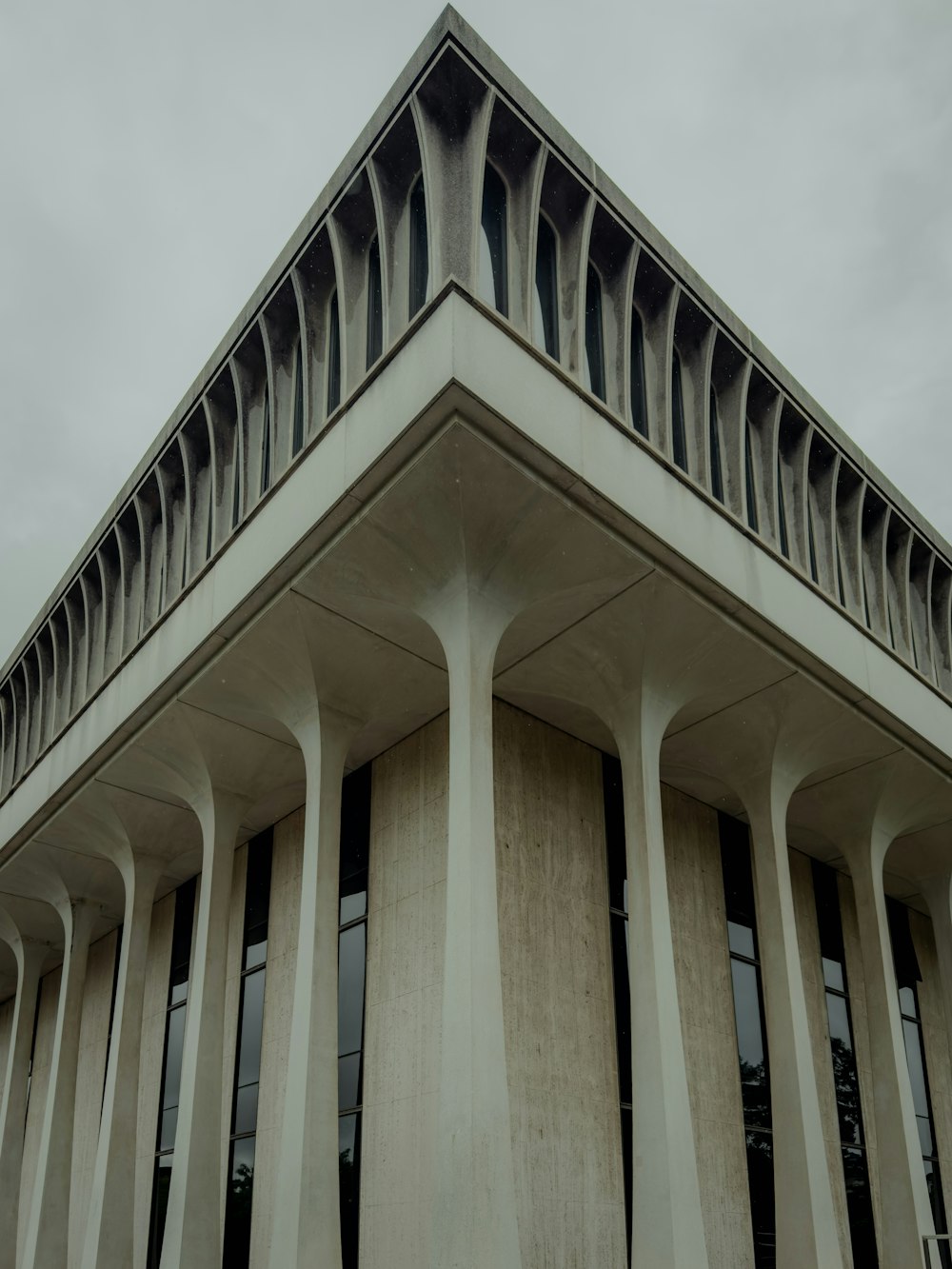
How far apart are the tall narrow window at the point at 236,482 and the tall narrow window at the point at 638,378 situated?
18.6 ft

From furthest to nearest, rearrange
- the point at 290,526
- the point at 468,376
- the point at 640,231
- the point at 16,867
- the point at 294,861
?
the point at 16,867, the point at 294,861, the point at 640,231, the point at 290,526, the point at 468,376

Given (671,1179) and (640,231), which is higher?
(640,231)

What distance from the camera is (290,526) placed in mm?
14133

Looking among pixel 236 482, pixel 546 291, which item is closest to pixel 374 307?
pixel 546 291

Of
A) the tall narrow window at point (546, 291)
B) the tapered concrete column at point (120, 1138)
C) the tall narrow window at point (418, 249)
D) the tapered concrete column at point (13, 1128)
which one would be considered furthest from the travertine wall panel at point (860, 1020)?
the tapered concrete column at point (13, 1128)

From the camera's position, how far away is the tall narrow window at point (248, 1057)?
17078 millimetres

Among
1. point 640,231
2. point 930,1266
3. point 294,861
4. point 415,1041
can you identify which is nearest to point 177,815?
point 294,861

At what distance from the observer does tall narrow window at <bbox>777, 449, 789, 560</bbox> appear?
693 inches

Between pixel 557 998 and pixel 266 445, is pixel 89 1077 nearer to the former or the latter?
pixel 557 998

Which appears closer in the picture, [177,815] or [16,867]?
[177,815]

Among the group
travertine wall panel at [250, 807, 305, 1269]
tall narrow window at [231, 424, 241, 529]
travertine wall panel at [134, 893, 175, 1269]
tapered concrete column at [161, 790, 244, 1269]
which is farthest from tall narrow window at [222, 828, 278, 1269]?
tall narrow window at [231, 424, 241, 529]

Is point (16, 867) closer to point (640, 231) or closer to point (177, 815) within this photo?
point (177, 815)

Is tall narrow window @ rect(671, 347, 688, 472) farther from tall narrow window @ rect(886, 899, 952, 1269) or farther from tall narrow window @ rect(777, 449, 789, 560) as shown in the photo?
tall narrow window @ rect(886, 899, 952, 1269)

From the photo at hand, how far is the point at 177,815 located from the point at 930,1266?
44.3 feet
